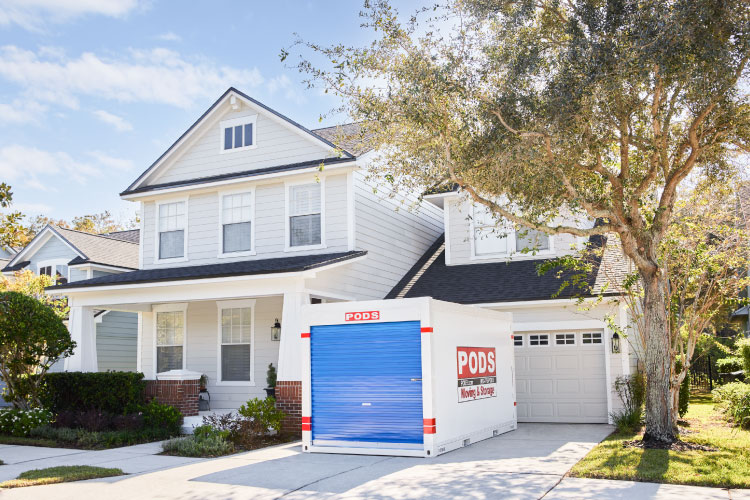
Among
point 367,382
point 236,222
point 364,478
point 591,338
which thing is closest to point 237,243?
point 236,222

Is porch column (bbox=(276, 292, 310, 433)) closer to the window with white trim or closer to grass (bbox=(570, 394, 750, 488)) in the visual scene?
the window with white trim

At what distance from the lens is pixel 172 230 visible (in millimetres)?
19469

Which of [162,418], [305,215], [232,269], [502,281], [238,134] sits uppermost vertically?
[238,134]

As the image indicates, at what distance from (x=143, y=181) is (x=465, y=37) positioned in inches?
440

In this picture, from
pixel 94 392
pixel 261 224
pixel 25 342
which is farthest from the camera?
pixel 261 224

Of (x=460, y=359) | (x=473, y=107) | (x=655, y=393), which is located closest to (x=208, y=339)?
(x=460, y=359)

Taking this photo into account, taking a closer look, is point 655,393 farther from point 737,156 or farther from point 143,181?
point 143,181

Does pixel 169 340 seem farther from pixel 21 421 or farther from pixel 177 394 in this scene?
pixel 21 421

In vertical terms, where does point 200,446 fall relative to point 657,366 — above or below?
below

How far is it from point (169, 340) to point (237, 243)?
3547 millimetres

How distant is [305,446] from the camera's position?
12.2 m

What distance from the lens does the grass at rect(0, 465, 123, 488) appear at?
9.54m

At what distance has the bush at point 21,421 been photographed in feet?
47.4

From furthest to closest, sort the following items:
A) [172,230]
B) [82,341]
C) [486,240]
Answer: [172,230], [486,240], [82,341]
